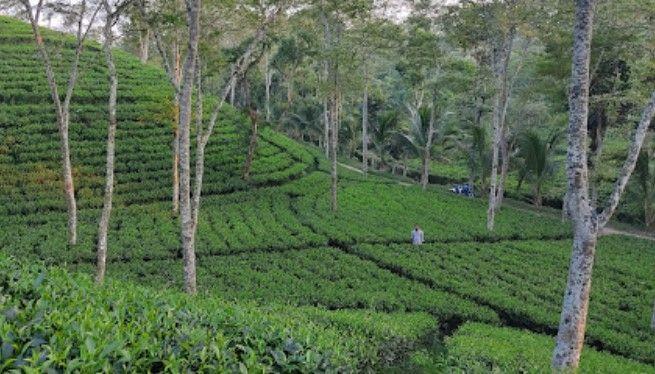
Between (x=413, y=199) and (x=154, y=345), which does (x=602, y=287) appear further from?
(x=154, y=345)

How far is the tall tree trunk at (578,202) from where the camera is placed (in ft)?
29.1

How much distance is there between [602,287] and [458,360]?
12829mm

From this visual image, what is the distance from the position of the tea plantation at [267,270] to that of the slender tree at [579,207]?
2.91 ft

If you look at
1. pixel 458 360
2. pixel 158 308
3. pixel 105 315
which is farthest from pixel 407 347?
pixel 105 315

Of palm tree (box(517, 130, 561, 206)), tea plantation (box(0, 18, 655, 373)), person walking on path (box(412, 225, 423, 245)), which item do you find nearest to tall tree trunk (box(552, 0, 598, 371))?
tea plantation (box(0, 18, 655, 373))

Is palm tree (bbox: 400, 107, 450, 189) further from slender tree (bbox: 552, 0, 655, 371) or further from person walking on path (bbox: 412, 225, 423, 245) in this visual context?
slender tree (bbox: 552, 0, 655, 371)

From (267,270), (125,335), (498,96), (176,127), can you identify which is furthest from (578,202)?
(176,127)

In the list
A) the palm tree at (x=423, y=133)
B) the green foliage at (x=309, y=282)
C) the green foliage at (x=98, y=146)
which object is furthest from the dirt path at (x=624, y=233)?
the green foliage at (x=98, y=146)

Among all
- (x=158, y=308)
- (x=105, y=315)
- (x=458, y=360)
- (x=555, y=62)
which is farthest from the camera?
(x=555, y=62)

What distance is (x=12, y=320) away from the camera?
4086mm

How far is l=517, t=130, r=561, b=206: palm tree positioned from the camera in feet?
95.5

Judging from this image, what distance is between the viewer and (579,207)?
9109 mm

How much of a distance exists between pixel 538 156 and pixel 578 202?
21290mm

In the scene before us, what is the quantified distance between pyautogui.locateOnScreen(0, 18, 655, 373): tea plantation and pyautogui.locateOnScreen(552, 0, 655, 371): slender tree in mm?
886
